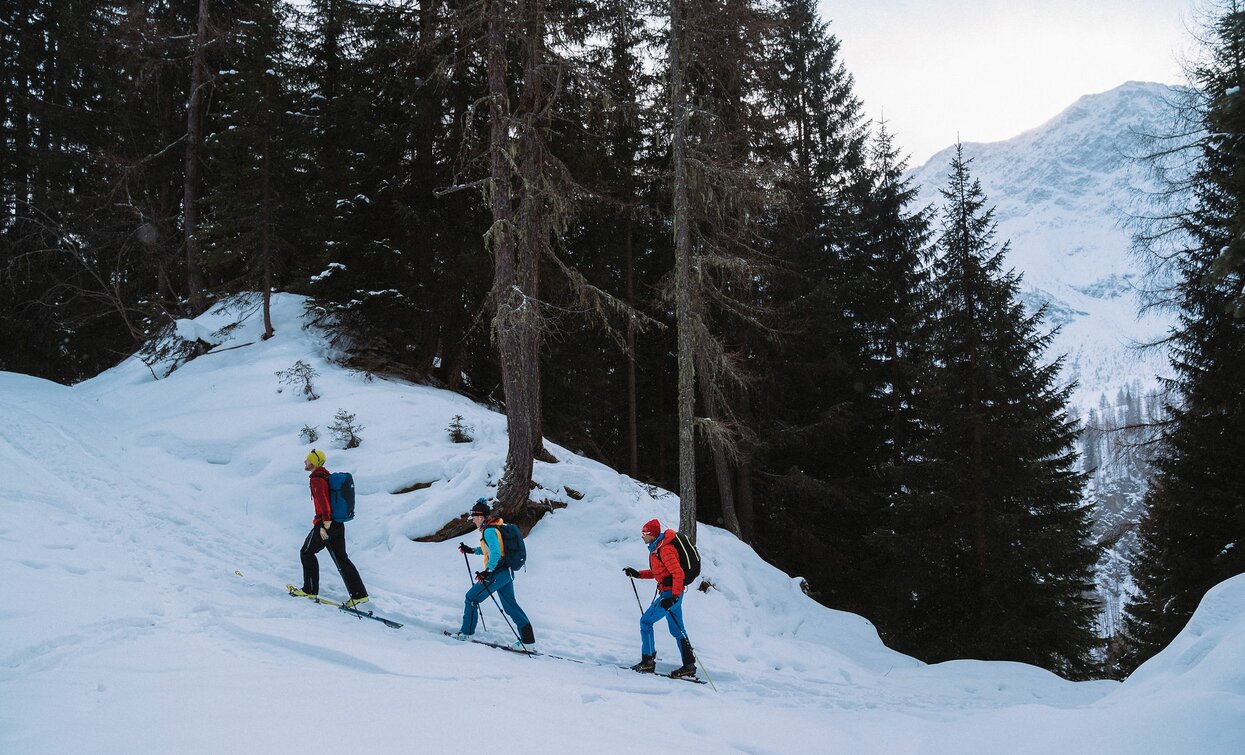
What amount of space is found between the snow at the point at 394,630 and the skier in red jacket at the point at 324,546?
0.43m

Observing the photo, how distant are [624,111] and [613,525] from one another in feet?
26.0

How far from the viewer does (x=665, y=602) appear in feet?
27.0

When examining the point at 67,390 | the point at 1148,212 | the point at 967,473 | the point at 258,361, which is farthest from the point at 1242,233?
the point at 67,390

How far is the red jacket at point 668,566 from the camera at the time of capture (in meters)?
8.20

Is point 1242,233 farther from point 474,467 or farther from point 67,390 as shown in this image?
point 67,390

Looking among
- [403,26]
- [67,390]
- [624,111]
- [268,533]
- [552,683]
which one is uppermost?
[403,26]

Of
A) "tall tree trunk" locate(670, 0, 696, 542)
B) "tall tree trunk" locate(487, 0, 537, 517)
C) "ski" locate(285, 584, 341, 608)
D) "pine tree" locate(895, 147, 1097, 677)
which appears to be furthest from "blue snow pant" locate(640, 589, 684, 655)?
"pine tree" locate(895, 147, 1097, 677)

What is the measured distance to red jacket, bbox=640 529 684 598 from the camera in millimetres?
8195

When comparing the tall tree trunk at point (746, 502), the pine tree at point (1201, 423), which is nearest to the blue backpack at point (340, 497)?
the tall tree trunk at point (746, 502)

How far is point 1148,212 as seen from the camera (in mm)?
14562

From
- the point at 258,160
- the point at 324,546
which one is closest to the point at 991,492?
the point at 324,546

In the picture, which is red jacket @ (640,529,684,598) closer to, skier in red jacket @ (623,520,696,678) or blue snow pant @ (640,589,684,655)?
skier in red jacket @ (623,520,696,678)

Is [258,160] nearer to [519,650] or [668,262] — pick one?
[668,262]

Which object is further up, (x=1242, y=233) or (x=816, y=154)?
(x=816, y=154)
